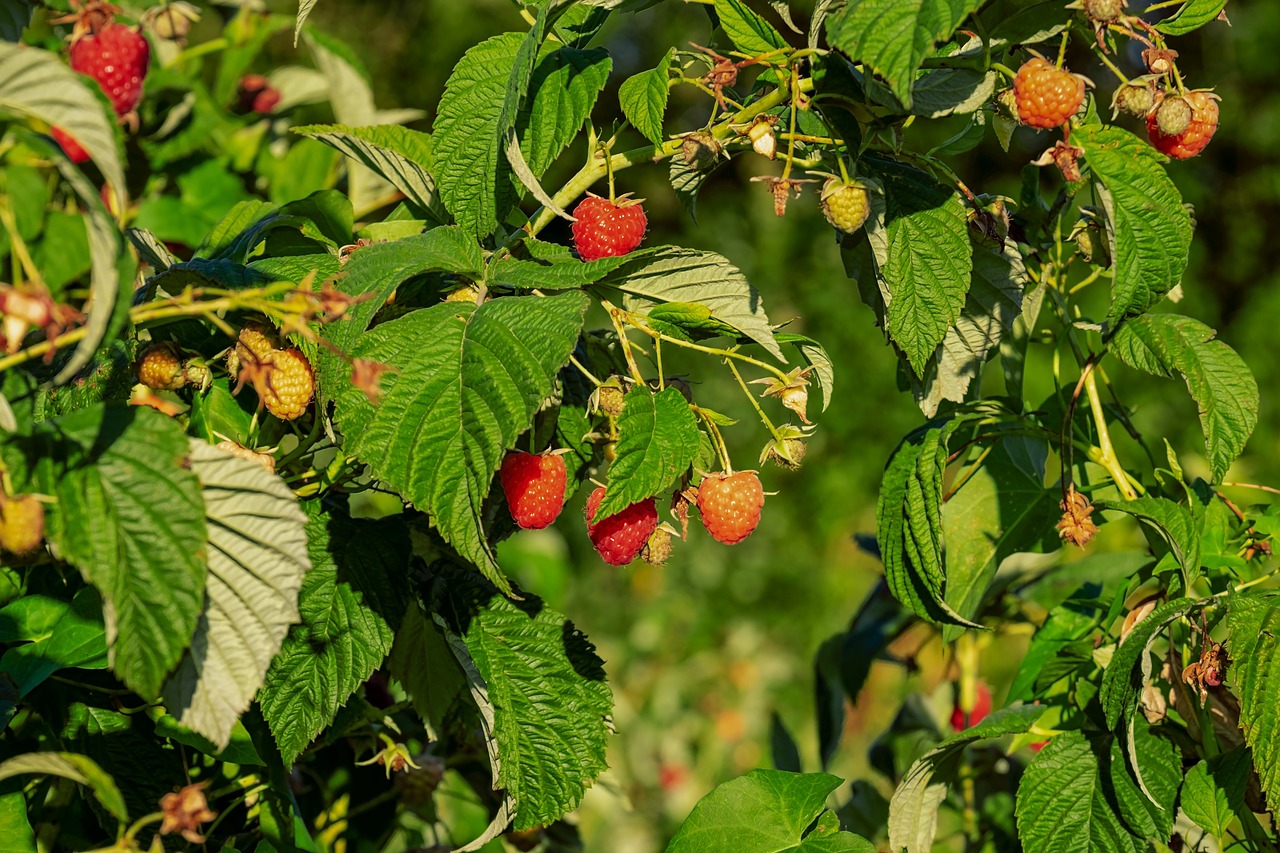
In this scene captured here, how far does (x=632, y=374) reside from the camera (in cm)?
76

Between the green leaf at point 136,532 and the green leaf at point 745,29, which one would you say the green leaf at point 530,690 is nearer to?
the green leaf at point 136,532

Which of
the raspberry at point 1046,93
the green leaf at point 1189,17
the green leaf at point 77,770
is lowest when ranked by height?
the green leaf at point 77,770

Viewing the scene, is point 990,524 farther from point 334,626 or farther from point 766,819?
point 334,626

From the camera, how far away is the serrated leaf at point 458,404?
2.02 feet

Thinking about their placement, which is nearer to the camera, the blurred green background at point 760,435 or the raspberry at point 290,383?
the raspberry at point 290,383

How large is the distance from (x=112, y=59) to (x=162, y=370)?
18 centimetres

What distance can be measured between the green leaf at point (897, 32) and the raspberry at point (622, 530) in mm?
305

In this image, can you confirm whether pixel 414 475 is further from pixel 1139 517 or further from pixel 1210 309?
pixel 1210 309

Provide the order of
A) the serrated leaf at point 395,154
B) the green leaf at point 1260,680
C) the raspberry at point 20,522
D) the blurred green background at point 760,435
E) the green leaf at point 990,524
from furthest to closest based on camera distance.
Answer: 1. the blurred green background at point 760,435
2. the green leaf at point 990,524
3. the serrated leaf at point 395,154
4. the green leaf at point 1260,680
5. the raspberry at point 20,522

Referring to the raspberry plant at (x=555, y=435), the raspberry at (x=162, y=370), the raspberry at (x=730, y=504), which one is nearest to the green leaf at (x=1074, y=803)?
the raspberry plant at (x=555, y=435)

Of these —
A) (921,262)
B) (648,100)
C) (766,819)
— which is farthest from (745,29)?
(766,819)

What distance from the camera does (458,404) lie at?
0.63m

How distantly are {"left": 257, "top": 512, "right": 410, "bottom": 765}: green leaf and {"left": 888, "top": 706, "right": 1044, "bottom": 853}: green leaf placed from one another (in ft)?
1.29

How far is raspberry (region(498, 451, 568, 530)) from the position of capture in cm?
72
